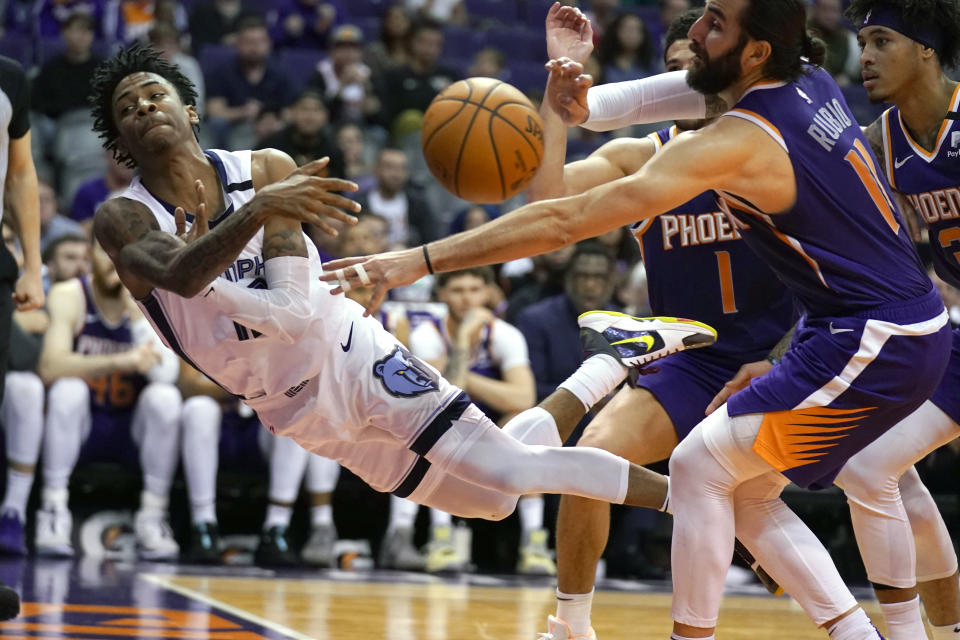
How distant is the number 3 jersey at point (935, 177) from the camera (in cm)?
482

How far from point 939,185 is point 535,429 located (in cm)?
173

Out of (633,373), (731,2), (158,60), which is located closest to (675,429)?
(633,373)

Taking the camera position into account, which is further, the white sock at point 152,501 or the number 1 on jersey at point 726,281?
the white sock at point 152,501

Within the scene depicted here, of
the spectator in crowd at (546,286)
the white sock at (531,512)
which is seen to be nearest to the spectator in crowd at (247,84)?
the spectator in crowd at (546,286)

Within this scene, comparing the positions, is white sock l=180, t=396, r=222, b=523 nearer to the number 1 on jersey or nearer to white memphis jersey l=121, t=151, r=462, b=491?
white memphis jersey l=121, t=151, r=462, b=491

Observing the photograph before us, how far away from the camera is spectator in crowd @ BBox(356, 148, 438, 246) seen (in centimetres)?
1020

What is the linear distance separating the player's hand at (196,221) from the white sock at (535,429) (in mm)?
1344

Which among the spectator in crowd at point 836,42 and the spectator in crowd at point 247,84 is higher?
the spectator in crowd at point 836,42

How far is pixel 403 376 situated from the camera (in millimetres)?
4520

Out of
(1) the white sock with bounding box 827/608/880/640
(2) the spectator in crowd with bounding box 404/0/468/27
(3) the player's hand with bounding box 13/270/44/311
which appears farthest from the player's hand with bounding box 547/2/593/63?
(2) the spectator in crowd with bounding box 404/0/468/27

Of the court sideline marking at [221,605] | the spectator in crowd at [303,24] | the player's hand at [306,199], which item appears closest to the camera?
the player's hand at [306,199]

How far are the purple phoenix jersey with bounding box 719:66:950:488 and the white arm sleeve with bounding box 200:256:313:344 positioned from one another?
1.37 meters

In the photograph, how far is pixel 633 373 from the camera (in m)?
5.07

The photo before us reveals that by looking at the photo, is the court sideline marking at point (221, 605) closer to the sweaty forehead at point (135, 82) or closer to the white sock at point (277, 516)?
the white sock at point (277, 516)
